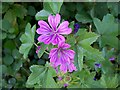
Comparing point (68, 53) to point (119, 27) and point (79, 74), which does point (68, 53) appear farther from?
point (119, 27)

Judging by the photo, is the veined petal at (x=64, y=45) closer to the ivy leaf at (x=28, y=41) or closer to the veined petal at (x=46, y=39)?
the veined petal at (x=46, y=39)

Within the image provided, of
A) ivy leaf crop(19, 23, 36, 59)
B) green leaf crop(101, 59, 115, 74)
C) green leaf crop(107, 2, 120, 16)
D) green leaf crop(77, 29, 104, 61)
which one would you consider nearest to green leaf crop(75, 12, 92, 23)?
green leaf crop(107, 2, 120, 16)

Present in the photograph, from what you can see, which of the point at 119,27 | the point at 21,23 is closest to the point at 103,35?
the point at 119,27

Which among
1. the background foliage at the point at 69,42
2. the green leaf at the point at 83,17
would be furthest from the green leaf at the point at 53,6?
the green leaf at the point at 83,17

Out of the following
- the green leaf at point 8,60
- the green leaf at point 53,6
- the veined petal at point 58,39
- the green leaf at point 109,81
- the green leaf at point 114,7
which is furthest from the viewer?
the green leaf at point 8,60

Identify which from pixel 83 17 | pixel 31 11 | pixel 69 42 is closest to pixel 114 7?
pixel 83 17

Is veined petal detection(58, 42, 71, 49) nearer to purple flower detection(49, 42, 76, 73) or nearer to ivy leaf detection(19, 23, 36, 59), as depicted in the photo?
purple flower detection(49, 42, 76, 73)

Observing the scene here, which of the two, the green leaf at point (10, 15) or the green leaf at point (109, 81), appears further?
the green leaf at point (10, 15)

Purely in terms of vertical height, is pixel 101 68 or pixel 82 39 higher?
pixel 82 39
